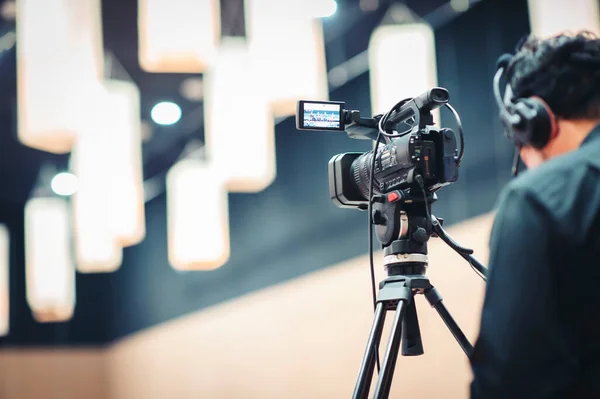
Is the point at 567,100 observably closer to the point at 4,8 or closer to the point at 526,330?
the point at 526,330

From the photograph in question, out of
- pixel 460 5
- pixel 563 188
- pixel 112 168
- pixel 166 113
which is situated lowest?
pixel 563 188

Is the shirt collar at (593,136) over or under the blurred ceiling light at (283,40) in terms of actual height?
under

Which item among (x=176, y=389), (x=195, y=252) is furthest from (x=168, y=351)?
(x=195, y=252)

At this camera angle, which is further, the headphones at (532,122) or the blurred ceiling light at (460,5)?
the blurred ceiling light at (460,5)

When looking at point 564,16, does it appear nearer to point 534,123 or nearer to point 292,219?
point 534,123

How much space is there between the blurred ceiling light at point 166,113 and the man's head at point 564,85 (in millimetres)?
4659

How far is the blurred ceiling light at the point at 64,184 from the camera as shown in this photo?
22.9 feet

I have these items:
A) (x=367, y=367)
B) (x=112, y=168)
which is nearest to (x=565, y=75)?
(x=367, y=367)

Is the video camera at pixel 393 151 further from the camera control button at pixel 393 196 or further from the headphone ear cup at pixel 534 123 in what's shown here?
the headphone ear cup at pixel 534 123

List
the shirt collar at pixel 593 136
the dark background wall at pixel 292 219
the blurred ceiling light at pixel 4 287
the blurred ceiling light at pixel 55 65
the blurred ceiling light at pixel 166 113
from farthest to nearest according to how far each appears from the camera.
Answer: the blurred ceiling light at pixel 4 287 < the blurred ceiling light at pixel 166 113 < the dark background wall at pixel 292 219 < the blurred ceiling light at pixel 55 65 < the shirt collar at pixel 593 136

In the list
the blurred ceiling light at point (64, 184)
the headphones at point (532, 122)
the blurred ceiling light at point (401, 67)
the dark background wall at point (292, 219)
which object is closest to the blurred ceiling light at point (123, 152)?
the dark background wall at point (292, 219)

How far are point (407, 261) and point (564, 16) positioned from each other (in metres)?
0.99

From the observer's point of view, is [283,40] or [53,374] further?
[53,374]

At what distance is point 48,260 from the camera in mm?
6121
